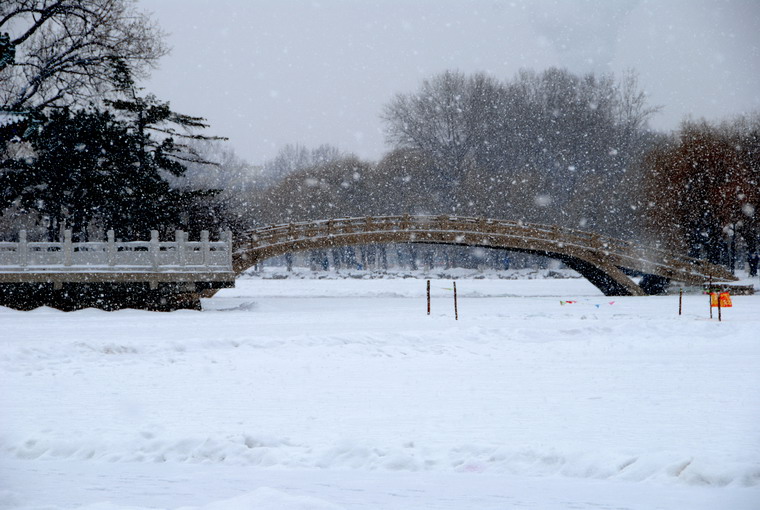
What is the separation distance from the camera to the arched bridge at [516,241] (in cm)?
3033

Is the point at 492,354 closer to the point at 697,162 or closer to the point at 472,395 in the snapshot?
the point at 472,395

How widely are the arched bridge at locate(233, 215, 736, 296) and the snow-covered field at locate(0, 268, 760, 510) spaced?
16515 mm

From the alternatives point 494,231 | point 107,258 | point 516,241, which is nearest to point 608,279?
point 516,241

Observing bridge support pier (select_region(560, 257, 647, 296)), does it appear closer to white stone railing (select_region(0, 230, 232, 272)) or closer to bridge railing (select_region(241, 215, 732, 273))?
bridge railing (select_region(241, 215, 732, 273))

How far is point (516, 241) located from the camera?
32.0 meters

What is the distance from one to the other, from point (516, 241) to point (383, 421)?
2598 cm

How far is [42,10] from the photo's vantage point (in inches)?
933

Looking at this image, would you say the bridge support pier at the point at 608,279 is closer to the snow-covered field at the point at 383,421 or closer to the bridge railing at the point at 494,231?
the bridge railing at the point at 494,231

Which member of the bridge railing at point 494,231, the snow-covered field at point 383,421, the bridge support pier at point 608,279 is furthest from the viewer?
the bridge support pier at point 608,279

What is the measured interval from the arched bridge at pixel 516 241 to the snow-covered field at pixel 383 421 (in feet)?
54.2

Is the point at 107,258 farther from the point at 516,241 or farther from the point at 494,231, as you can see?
the point at 516,241

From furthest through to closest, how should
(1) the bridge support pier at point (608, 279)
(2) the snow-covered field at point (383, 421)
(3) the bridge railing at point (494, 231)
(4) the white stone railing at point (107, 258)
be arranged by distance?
(1) the bridge support pier at point (608, 279)
(3) the bridge railing at point (494, 231)
(4) the white stone railing at point (107, 258)
(2) the snow-covered field at point (383, 421)

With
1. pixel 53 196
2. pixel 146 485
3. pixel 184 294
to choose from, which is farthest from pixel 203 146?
pixel 146 485

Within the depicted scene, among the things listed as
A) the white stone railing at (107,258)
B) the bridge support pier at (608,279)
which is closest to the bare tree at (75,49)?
the white stone railing at (107,258)
